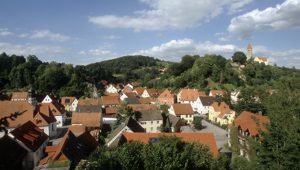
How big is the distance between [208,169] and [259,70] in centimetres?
8249

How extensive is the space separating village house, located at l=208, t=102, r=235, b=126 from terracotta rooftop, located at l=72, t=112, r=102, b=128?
75.2 feet

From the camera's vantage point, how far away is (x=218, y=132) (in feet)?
165

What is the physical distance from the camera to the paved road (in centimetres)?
4318

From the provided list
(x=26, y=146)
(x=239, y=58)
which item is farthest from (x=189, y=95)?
(x=26, y=146)

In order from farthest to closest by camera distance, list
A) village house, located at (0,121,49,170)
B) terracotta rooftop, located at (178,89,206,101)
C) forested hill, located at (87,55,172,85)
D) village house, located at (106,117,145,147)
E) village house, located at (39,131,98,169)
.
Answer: forested hill, located at (87,55,172,85)
terracotta rooftop, located at (178,89,206,101)
village house, located at (106,117,145,147)
village house, located at (0,121,49,170)
village house, located at (39,131,98,169)

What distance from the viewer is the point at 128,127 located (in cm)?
3797

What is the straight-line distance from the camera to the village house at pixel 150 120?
49372 mm

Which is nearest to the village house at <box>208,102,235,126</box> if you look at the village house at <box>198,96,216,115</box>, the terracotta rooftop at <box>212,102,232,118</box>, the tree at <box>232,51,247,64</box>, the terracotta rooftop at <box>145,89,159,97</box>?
the terracotta rooftop at <box>212,102,232,118</box>

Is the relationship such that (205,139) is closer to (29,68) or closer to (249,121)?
(249,121)

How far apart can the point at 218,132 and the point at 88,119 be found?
20023mm

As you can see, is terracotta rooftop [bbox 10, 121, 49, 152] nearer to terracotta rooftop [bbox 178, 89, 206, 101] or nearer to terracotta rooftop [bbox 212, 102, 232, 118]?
terracotta rooftop [bbox 212, 102, 232, 118]

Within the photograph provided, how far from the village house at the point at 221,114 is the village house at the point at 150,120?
13295mm

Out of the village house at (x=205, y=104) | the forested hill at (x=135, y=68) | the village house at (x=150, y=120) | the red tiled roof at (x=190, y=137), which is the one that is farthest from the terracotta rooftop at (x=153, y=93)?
the red tiled roof at (x=190, y=137)

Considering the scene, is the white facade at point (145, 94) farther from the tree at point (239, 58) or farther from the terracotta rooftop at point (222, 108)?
the tree at point (239, 58)
